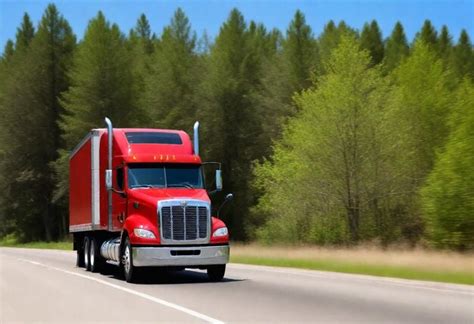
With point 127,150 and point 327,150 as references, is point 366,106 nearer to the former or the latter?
point 327,150

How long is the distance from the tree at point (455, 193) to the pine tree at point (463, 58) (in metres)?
39.6

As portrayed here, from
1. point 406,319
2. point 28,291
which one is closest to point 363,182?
point 28,291

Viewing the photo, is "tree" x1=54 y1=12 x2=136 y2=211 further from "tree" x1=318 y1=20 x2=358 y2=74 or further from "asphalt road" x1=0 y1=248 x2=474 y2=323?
"asphalt road" x1=0 y1=248 x2=474 y2=323

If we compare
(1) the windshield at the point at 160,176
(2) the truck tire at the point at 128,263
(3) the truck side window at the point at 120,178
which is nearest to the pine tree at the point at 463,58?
(1) the windshield at the point at 160,176

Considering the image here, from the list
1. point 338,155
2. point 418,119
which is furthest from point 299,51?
point 338,155

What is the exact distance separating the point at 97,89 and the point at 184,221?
45376 mm

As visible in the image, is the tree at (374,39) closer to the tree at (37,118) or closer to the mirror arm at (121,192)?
the tree at (37,118)

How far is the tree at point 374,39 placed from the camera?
7707 cm

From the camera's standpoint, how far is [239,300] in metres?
13.6

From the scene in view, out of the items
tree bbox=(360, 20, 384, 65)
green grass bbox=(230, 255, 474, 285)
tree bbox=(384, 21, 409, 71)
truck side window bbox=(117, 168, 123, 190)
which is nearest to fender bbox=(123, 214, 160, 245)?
truck side window bbox=(117, 168, 123, 190)

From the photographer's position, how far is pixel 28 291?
16141 millimetres

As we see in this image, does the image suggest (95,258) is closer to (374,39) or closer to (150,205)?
(150,205)

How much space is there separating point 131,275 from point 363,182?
24.5m

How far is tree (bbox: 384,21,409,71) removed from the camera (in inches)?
2945
